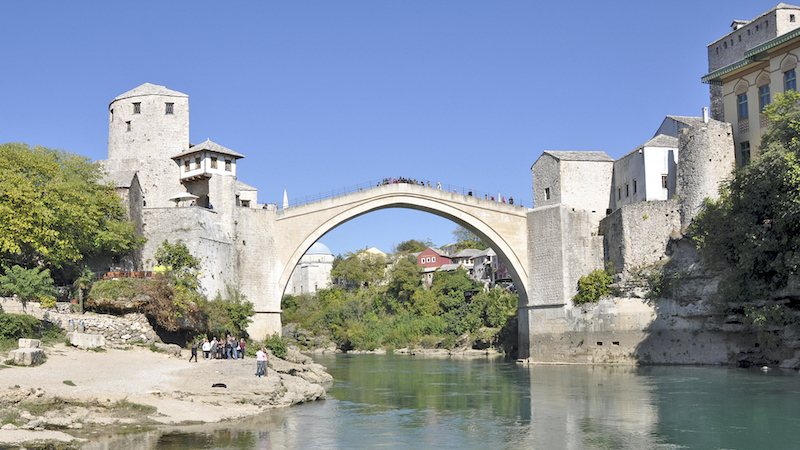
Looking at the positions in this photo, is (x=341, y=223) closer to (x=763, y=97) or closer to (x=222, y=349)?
(x=222, y=349)

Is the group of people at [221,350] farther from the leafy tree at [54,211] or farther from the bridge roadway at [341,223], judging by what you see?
the bridge roadway at [341,223]

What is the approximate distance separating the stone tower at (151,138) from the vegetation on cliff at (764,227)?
24.5 metres

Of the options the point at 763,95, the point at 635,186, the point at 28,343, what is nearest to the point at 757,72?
the point at 763,95

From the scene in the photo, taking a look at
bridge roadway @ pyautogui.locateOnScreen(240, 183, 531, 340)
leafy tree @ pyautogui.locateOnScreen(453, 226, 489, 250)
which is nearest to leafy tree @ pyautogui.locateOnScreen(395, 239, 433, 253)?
leafy tree @ pyautogui.locateOnScreen(453, 226, 489, 250)

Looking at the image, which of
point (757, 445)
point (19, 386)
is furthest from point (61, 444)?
point (757, 445)

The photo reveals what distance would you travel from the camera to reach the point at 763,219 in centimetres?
2891

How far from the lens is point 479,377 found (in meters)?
31.2

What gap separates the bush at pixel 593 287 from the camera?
119 ft

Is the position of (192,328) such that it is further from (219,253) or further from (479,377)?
(479,377)

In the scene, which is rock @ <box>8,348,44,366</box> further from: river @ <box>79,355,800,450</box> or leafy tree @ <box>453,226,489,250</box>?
leafy tree @ <box>453,226,489,250</box>

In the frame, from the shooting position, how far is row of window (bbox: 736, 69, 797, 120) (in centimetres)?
3177

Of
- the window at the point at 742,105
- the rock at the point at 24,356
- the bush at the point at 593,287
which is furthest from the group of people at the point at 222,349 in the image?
the window at the point at 742,105

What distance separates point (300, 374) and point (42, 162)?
11.9 metres

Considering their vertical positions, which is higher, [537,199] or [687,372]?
[537,199]
